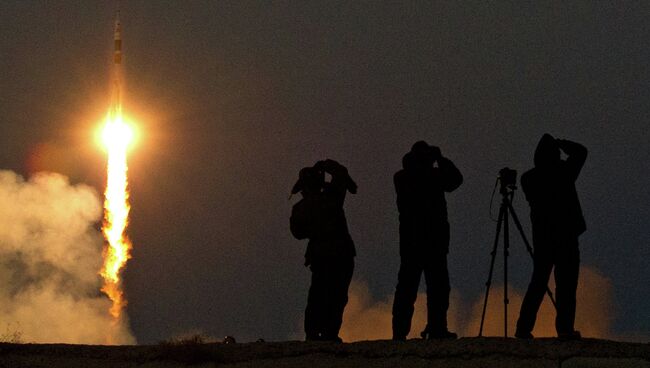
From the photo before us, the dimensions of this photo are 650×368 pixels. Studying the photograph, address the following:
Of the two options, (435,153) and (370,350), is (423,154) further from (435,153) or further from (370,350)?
(370,350)

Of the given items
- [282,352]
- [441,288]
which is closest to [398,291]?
[441,288]

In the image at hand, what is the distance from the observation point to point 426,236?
2044cm

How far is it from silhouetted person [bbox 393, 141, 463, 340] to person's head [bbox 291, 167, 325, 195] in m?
1.36

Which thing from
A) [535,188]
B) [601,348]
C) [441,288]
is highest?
[535,188]

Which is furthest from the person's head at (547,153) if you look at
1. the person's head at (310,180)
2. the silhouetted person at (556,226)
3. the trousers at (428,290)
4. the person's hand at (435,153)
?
the person's head at (310,180)

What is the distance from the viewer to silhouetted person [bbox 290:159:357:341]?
2128 centimetres

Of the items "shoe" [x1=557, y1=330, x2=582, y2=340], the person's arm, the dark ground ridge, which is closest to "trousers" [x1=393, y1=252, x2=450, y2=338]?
the dark ground ridge

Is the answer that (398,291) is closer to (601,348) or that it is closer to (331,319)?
(331,319)

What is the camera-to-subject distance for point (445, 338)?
1980 cm

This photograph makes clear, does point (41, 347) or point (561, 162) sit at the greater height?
point (561, 162)

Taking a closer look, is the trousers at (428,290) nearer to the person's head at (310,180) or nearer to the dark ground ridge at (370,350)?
the dark ground ridge at (370,350)

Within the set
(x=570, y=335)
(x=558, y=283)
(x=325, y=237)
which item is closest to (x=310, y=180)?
(x=325, y=237)

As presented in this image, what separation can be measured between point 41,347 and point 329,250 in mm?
4325

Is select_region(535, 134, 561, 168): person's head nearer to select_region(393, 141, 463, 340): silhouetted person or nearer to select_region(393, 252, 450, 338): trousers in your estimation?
select_region(393, 141, 463, 340): silhouetted person
